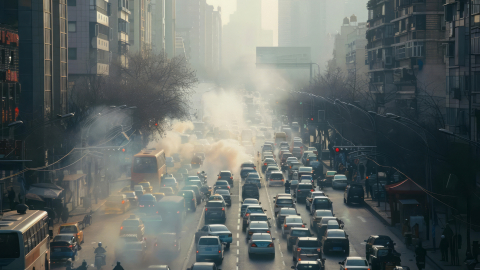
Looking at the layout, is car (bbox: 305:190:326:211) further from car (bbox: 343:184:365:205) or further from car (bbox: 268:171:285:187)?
car (bbox: 268:171:285:187)

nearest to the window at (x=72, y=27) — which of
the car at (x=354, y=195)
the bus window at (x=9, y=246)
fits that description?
the car at (x=354, y=195)

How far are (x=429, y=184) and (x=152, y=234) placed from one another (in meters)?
14.6

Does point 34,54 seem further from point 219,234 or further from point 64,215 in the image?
point 219,234

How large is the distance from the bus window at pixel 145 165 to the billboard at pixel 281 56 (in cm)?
8988

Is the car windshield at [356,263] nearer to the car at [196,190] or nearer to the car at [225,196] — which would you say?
the car at [225,196]

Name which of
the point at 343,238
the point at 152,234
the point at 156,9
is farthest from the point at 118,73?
the point at 156,9

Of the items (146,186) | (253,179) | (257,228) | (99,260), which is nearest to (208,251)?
(99,260)

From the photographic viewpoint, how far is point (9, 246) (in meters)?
20.9

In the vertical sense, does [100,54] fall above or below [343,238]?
above

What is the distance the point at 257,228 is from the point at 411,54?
1514 inches

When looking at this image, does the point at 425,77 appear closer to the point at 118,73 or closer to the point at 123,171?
the point at 123,171

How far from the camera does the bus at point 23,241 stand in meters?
20.9

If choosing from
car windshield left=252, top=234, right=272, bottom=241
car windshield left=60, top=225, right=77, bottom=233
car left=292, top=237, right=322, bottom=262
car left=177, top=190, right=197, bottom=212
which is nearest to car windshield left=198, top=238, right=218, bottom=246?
car windshield left=252, top=234, right=272, bottom=241

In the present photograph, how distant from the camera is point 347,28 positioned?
160m
